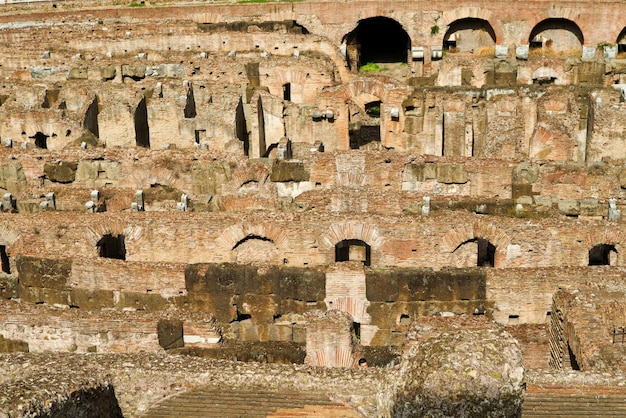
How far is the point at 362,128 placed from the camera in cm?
2595

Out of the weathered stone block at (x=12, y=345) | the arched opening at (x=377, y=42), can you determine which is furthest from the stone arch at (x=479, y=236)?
the arched opening at (x=377, y=42)

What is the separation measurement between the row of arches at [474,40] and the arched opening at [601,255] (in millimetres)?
15152

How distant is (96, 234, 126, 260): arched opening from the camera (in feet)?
56.9

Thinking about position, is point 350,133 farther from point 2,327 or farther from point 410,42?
point 2,327

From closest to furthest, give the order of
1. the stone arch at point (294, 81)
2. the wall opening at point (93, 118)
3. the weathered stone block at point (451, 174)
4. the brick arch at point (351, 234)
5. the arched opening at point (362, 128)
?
the brick arch at point (351, 234) < the weathered stone block at point (451, 174) < the wall opening at point (93, 118) < the arched opening at point (362, 128) < the stone arch at point (294, 81)

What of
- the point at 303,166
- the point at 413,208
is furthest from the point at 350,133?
the point at 413,208

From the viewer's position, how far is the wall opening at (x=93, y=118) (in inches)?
933

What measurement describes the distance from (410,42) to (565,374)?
22.6 metres

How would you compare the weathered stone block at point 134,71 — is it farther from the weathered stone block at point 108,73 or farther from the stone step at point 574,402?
the stone step at point 574,402

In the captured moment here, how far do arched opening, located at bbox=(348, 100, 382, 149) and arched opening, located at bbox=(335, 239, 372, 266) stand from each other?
7.29 metres

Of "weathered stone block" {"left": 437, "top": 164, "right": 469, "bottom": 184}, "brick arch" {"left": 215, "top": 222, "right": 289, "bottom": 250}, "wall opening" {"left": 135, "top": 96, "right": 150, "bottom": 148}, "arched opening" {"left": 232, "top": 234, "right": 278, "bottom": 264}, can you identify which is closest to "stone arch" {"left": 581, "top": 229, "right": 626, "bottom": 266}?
"weathered stone block" {"left": 437, "top": 164, "right": 469, "bottom": 184}

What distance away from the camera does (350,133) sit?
1003 inches

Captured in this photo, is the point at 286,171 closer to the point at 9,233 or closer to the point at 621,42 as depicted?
the point at 9,233

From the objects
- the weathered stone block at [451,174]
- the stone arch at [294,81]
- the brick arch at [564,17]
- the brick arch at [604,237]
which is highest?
the brick arch at [564,17]
